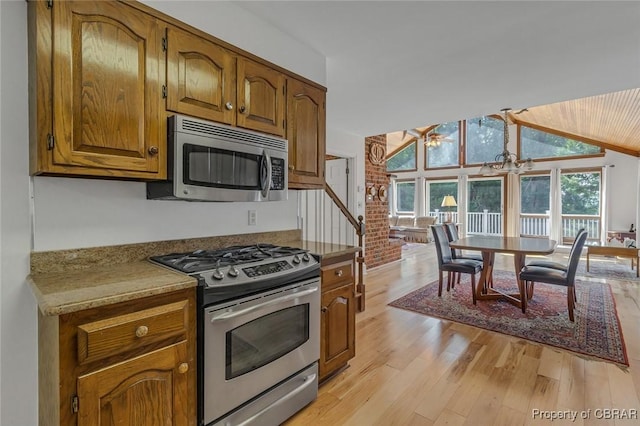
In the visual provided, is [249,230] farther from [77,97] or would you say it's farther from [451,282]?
[451,282]

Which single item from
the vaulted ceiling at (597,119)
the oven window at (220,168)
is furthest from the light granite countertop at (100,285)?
the vaulted ceiling at (597,119)

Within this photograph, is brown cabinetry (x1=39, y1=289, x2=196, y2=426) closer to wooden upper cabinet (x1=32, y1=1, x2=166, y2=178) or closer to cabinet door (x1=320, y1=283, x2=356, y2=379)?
wooden upper cabinet (x1=32, y1=1, x2=166, y2=178)

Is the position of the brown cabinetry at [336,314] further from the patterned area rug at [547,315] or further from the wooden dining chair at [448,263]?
the wooden dining chair at [448,263]

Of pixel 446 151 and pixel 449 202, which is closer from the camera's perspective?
pixel 449 202

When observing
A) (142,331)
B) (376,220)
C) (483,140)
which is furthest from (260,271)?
(483,140)

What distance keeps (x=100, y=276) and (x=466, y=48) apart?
114 inches

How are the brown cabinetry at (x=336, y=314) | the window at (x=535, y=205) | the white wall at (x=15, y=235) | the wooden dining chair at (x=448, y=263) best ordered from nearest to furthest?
the white wall at (x=15, y=235), the brown cabinetry at (x=336, y=314), the wooden dining chair at (x=448, y=263), the window at (x=535, y=205)

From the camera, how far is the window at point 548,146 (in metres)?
7.60

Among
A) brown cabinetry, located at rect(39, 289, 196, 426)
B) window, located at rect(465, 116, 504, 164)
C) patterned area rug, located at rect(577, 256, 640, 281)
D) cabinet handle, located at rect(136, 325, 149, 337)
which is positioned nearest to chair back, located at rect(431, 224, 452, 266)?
patterned area rug, located at rect(577, 256, 640, 281)

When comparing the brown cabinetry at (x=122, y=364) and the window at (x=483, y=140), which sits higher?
the window at (x=483, y=140)

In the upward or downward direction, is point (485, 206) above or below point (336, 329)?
above

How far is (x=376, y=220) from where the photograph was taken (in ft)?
19.3

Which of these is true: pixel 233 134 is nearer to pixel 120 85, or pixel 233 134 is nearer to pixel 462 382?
pixel 120 85

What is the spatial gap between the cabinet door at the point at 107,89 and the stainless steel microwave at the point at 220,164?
86 millimetres
